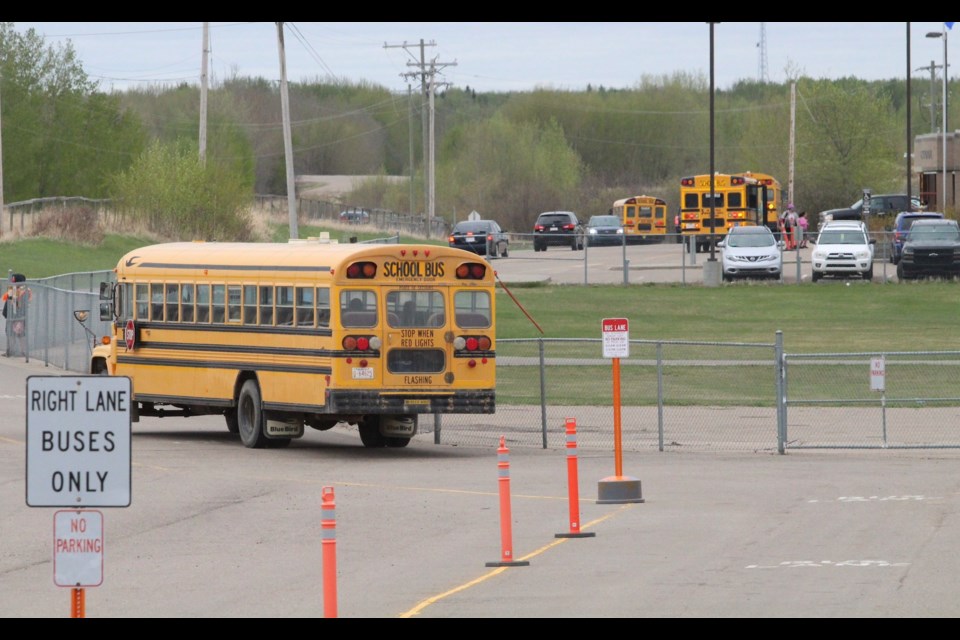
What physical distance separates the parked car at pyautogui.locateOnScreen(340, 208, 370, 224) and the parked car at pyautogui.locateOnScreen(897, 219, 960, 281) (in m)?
42.6

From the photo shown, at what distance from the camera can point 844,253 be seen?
162 feet

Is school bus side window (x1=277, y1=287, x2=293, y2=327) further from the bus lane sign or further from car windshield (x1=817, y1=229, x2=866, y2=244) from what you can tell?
car windshield (x1=817, y1=229, x2=866, y2=244)

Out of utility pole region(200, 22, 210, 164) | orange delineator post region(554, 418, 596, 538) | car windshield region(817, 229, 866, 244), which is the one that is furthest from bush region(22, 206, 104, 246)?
orange delineator post region(554, 418, 596, 538)

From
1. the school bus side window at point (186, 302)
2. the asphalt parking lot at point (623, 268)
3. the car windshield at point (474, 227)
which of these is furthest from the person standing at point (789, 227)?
the school bus side window at point (186, 302)

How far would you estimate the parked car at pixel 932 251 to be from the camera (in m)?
48.6

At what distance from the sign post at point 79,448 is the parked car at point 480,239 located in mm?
55752

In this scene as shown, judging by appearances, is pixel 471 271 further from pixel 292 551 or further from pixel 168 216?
pixel 168 216

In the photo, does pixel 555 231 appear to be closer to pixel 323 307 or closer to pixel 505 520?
pixel 323 307

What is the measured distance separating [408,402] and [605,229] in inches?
2285

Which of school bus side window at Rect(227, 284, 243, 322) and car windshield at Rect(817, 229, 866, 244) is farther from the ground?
car windshield at Rect(817, 229, 866, 244)

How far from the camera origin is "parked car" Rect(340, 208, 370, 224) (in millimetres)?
87500

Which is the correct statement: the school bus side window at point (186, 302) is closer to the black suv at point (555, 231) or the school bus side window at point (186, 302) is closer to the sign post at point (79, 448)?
the sign post at point (79, 448)

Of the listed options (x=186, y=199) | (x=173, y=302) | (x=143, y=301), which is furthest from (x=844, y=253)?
(x=173, y=302)
